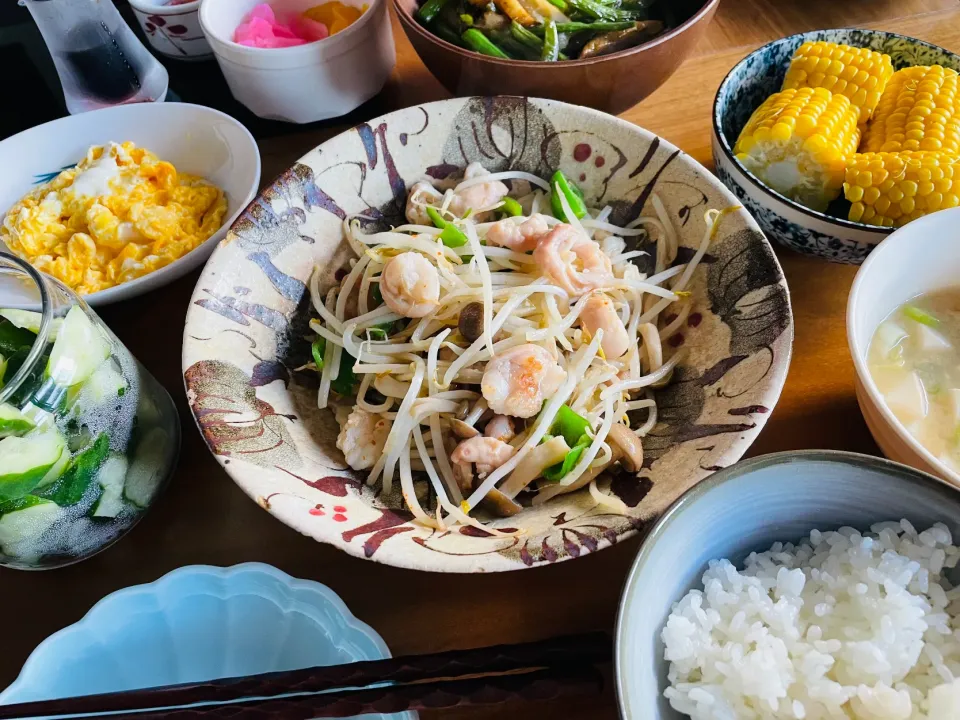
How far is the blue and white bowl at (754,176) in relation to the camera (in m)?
1.02

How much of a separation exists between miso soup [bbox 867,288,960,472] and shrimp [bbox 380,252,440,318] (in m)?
0.65

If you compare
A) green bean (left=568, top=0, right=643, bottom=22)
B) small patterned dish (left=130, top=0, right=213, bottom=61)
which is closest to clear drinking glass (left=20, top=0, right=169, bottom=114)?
small patterned dish (left=130, top=0, right=213, bottom=61)

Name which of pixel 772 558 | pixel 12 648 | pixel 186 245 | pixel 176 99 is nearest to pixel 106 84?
pixel 176 99

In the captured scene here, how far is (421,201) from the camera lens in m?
1.16

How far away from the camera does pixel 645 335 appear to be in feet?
3.39

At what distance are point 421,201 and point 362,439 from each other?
1.50 ft

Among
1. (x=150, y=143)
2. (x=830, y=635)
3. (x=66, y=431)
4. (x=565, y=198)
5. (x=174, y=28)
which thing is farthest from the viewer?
(x=174, y=28)

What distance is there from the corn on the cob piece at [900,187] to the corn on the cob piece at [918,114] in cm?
6

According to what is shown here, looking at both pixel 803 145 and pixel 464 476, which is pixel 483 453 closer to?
pixel 464 476

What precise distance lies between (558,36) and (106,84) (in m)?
1.06

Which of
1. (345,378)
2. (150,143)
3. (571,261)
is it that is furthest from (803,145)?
(150,143)

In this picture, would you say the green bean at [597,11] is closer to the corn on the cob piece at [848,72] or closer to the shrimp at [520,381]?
→ the corn on the cob piece at [848,72]

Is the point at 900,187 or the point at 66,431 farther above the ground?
the point at 900,187

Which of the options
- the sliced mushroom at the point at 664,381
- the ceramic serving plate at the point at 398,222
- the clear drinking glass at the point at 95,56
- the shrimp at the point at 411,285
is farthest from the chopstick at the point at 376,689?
the clear drinking glass at the point at 95,56
